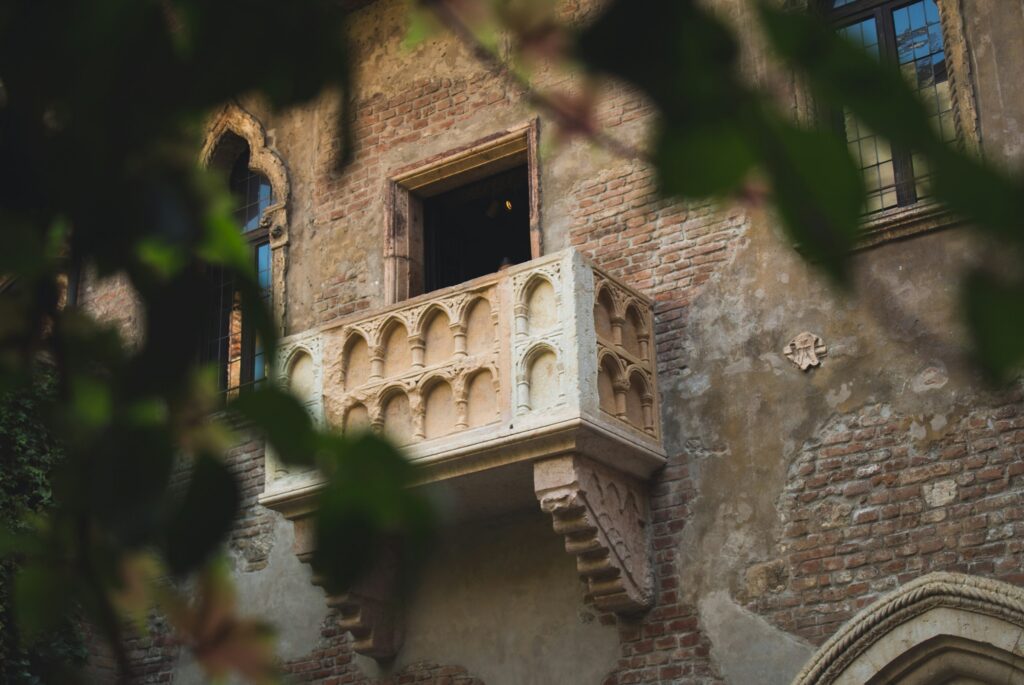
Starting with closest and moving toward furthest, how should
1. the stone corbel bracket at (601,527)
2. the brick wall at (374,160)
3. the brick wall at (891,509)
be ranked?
the brick wall at (891,509)
the stone corbel bracket at (601,527)
the brick wall at (374,160)

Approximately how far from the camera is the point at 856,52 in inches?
45.2

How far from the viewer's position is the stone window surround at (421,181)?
9617 mm

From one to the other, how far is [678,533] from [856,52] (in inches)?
280

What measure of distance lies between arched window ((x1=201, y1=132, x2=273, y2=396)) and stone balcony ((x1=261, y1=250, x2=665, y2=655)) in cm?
176

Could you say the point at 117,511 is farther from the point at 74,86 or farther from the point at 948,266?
the point at 948,266

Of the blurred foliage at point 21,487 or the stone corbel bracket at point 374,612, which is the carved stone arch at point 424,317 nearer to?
the stone corbel bracket at point 374,612

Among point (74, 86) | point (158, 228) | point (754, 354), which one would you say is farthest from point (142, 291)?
point (754, 354)

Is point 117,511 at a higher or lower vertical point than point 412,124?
lower

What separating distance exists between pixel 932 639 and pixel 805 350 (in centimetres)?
171

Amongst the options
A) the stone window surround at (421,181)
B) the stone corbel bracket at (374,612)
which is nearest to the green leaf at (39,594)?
the stone corbel bracket at (374,612)

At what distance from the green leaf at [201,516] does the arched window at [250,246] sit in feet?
29.1

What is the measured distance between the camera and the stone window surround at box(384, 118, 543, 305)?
9617 millimetres

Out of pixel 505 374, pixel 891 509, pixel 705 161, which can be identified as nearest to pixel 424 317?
pixel 505 374

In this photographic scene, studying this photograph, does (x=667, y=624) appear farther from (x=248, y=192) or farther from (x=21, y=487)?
(x=248, y=192)
